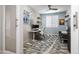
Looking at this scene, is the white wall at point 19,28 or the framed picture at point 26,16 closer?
the white wall at point 19,28

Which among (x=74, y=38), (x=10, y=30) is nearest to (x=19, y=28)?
(x=10, y=30)

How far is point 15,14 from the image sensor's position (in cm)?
187

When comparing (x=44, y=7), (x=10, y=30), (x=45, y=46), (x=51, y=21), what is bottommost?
(x=45, y=46)

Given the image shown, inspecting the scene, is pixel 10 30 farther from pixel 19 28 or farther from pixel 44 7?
pixel 44 7

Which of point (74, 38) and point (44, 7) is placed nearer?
point (74, 38)

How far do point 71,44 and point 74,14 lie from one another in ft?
1.59

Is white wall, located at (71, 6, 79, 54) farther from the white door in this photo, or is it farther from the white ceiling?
the white door

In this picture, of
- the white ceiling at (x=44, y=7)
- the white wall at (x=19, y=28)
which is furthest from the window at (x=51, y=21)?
the white wall at (x=19, y=28)

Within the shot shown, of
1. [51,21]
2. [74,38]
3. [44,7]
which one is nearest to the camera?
[74,38]

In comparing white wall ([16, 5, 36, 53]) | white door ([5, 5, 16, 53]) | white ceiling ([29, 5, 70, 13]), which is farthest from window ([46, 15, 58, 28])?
white door ([5, 5, 16, 53])

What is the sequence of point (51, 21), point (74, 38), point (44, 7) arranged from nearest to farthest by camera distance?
point (74, 38), point (44, 7), point (51, 21)

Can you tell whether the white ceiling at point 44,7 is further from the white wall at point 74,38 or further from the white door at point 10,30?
the white door at point 10,30

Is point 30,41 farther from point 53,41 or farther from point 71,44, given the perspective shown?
point 71,44

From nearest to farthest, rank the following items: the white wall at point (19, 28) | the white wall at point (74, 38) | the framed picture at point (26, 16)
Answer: the white wall at point (74, 38) → the white wall at point (19, 28) → the framed picture at point (26, 16)
